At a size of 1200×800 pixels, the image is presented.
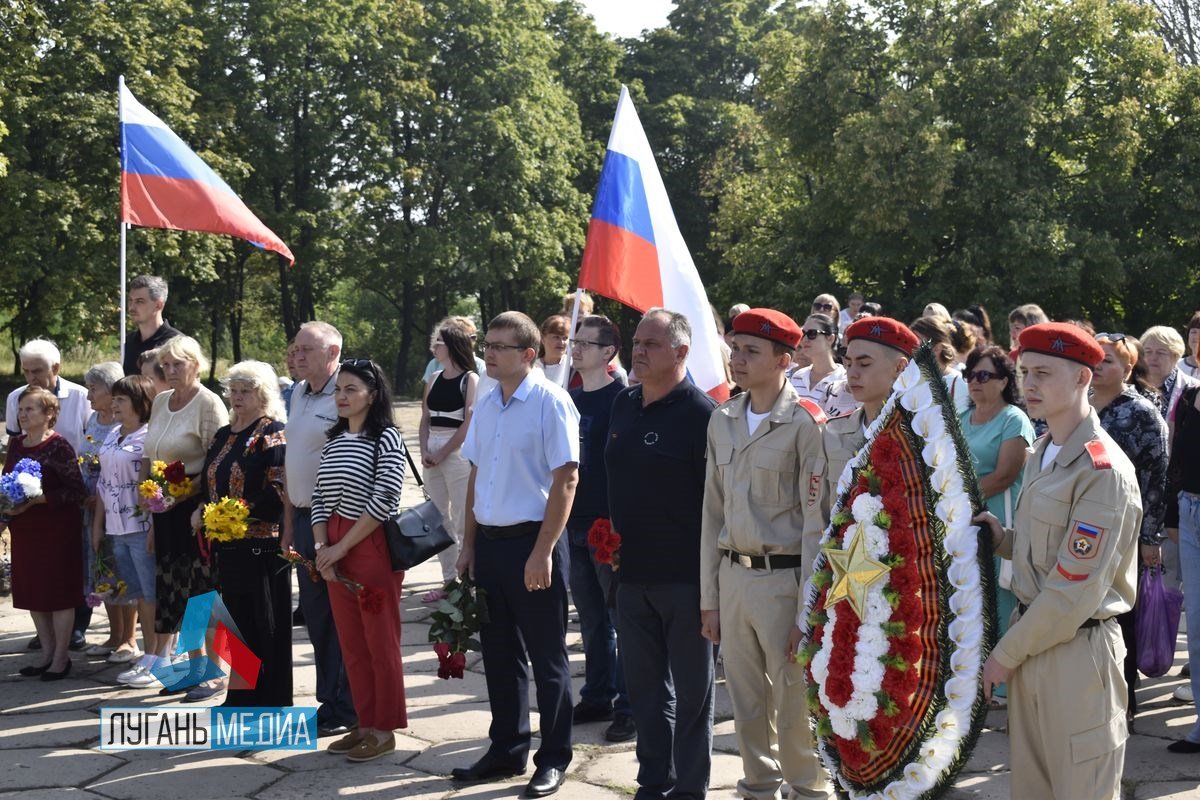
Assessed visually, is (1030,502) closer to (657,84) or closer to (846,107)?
(846,107)

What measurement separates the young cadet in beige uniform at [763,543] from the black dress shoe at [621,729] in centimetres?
124

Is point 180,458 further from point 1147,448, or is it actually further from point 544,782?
point 1147,448

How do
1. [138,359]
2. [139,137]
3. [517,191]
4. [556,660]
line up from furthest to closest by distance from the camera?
[517,191], [139,137], [138,359], [556,660]

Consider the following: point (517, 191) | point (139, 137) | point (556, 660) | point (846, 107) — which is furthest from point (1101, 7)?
point (556, 660)

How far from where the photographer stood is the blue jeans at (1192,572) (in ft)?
18.9

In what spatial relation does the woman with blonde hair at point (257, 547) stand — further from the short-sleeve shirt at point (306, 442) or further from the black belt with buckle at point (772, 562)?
the black belt with buckle at point (772, 562)

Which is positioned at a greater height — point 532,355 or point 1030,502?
point 532,355

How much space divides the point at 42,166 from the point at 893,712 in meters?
31.2

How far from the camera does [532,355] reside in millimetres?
5391

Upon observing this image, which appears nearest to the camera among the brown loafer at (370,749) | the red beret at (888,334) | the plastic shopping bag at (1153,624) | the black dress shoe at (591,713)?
the red beret at (888,334)

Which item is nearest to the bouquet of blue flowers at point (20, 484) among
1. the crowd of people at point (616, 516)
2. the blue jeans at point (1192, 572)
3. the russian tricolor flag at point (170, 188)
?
the crowd of people at point (616, 516)

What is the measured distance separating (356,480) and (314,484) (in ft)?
1.30

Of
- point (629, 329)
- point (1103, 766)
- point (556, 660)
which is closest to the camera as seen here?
point (1103, 766)
